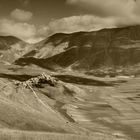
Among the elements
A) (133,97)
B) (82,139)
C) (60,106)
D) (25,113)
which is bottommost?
(82,139)

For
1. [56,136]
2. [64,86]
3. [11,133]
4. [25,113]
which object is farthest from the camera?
[64,86]

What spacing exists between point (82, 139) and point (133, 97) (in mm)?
74178

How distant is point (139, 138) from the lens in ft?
180

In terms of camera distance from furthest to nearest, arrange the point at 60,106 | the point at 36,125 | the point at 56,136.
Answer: the point at 60,106, the point at 36,125, the point at 56,136

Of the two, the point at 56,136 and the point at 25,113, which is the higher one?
the point at 25,113

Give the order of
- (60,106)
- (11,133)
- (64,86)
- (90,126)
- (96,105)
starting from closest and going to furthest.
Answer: (11,133) < (90,126) < (60,106) < (96,105) < (64,86)

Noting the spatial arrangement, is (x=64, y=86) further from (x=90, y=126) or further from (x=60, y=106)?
(x=90, y=126)

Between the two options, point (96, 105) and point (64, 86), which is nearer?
point (96, 105)

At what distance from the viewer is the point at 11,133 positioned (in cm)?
3403

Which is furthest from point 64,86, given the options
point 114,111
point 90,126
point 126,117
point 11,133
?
point 11,133

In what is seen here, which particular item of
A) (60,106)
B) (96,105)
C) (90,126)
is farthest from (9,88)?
(96,105)

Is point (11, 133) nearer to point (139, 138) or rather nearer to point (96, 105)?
point (139, 138)

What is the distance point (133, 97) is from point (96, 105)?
2649cm

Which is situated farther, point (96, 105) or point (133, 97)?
point (133, 97)
